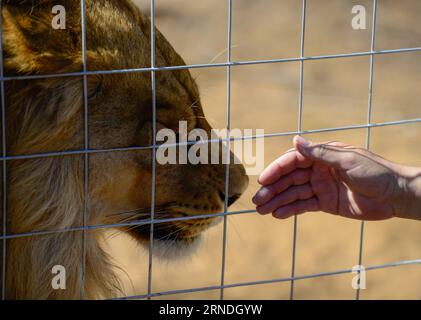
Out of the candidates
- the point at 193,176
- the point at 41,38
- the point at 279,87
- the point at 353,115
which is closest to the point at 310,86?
the point at 279,87

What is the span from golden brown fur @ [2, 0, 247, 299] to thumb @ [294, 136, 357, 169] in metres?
0.32

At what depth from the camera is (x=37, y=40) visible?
1.74 metres

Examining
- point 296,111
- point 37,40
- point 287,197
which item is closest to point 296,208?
point 287,197

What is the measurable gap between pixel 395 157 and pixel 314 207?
9.29 feet

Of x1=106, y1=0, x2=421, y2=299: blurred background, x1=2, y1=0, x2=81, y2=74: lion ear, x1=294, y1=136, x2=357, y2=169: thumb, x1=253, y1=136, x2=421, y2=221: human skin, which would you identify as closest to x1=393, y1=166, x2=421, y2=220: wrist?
x1=253, y1=136, x2=421, y2=221: human skin

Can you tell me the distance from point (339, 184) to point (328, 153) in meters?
0.17

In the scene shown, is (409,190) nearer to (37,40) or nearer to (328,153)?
(328,153)

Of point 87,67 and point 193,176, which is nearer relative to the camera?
point 87,67

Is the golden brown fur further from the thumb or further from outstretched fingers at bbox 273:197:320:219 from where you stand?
the thumb

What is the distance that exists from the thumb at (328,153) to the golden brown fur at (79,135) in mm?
318

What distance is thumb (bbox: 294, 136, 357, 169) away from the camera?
5.95 ft
